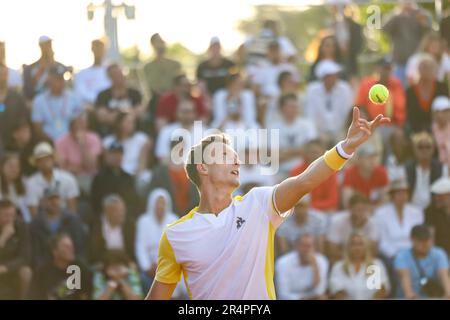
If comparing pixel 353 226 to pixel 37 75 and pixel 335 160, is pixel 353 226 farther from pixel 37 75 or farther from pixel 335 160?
pixel 335 160

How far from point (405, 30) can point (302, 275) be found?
3.92m

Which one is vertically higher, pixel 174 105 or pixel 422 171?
pixel 174 105

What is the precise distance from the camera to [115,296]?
12680mm

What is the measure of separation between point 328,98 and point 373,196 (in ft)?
4.66

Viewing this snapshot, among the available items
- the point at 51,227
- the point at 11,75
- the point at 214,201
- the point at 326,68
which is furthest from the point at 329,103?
the point at 214,201

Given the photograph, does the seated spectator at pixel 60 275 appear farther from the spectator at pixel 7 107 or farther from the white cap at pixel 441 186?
the white cap at pixel 441 186

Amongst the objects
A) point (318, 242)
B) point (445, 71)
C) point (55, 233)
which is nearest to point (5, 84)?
point (55, 233)

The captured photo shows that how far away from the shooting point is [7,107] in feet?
46.5

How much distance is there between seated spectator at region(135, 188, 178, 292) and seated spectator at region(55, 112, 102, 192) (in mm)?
980

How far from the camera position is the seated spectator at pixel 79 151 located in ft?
46.2

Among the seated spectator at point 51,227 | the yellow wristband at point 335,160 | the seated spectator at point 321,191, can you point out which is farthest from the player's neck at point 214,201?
the seated spectator at point 321,191

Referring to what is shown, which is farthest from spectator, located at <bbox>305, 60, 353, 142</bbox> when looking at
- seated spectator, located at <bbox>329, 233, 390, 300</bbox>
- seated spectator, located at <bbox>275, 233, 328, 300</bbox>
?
seated spectator, located at <bbox>275, 233, 328, 300</bbox>

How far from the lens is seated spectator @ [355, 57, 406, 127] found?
47.2 ft

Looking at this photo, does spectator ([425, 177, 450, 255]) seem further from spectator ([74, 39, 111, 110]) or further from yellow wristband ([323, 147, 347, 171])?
yellow wristband ([323, 147, 347, 171])
